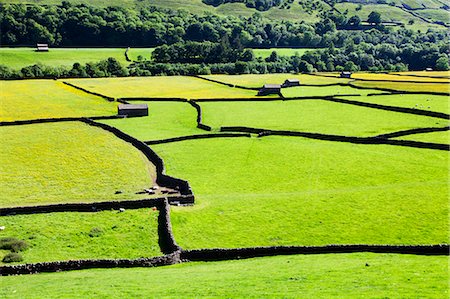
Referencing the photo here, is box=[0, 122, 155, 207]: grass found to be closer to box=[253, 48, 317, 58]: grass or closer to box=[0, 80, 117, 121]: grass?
box=[0, 80, 117, 121]: grass

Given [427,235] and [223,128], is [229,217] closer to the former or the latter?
[427,235]

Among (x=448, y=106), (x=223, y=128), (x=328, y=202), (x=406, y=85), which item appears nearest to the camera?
(x=328, y=202)

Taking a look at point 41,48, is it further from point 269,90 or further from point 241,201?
point 241,201

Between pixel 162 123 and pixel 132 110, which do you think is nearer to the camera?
pixel 162 123

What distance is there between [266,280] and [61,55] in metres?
132

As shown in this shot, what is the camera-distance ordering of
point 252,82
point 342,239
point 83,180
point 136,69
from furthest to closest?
point 136,69 < point 252,82 < point 83,180 < point 342,239

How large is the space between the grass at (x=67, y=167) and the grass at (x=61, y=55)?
73.9 meters

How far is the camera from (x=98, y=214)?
37.8 metres

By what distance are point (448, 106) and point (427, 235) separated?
54.2 metres

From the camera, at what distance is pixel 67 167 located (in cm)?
4862

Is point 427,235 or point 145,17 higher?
point 145,17

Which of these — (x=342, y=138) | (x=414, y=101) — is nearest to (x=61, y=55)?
(x=414, y=101)

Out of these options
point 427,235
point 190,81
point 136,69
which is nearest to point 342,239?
point 427,235

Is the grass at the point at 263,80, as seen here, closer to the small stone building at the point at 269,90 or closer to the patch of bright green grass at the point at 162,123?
the small stone building at the point at 269,90
